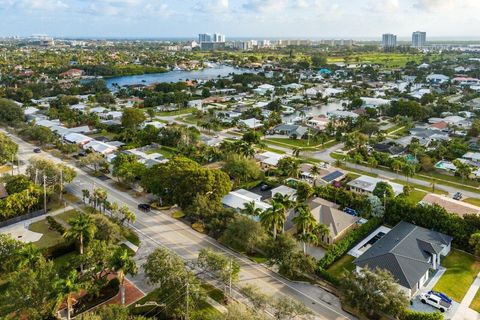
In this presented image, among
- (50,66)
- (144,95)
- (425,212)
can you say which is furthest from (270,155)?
(50,66)

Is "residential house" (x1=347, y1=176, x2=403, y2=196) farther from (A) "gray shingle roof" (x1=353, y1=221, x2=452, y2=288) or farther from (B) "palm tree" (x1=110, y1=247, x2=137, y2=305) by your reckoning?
(B) "palm tree" (x1=110, y1=247, x2=137, y2=305)

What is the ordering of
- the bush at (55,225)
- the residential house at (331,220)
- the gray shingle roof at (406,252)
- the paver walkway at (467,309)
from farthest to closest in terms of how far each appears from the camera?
the bush at (55,225), the residential house at (331,220), the gray shingle roof at (406,252), the paver walkway at (467,309)

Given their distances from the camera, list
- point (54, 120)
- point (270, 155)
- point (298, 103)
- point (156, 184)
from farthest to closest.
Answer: point (298, 103) → point (54, 120) → point (270, 155) → point (156, 184)

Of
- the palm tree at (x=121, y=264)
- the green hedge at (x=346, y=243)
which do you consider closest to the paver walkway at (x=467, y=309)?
the green hedge at (x=346, y=243)

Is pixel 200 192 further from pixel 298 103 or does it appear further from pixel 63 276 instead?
pixel 298 103

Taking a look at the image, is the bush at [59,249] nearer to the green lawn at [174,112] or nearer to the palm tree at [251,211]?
the palm tree at [251,211]

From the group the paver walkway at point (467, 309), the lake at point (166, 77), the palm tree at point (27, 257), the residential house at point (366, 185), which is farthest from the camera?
the lake at point (166, 77)

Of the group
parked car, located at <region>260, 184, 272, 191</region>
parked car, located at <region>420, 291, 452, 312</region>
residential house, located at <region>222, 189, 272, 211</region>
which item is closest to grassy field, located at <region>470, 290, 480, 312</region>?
parked car, located at <region>420, 291, 452, 312</region>
